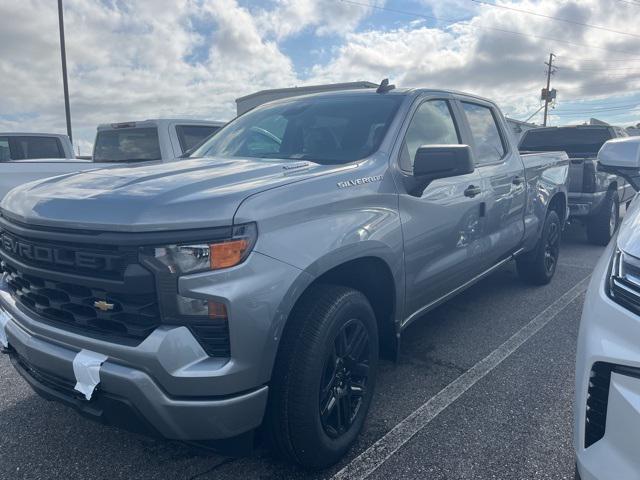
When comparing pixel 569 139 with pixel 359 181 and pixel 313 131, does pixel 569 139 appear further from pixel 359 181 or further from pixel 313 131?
pixel 359 181

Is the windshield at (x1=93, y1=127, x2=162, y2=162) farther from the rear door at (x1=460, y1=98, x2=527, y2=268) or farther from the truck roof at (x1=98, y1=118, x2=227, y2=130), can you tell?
the rear door at (x1=460, y1=98, x2=527, y2=268)

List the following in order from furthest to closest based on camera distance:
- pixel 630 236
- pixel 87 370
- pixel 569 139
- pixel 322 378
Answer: pixel 569 139 → pixel 322 378 → pixel 87 370 → pixel 630 236

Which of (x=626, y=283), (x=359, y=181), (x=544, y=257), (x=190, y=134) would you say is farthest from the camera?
(x=190, y=134)

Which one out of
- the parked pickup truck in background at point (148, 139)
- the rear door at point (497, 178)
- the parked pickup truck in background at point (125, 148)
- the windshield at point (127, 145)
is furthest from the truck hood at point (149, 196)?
the windshield at point (127, 145)

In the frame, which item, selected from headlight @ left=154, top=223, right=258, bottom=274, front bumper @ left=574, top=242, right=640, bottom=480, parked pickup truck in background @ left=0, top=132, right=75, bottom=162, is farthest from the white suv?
parked pickup truck in background @ left=0, top=132, right=75, bottom=162

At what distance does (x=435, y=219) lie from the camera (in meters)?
3.13

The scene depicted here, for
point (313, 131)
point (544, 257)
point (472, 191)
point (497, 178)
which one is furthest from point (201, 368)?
point (544, 257)

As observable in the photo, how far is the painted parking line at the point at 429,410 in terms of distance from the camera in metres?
2.44

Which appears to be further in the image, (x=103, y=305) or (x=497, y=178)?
(x=497, y=178)

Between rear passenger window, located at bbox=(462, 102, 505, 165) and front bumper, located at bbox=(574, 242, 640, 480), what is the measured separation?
7.97 feet

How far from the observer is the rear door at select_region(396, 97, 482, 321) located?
2.93 m

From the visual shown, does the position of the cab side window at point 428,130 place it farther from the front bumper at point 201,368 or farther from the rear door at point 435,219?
the front bumper at point 201,368

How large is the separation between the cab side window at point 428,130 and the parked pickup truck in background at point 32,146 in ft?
24.0

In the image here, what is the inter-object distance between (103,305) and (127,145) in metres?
5.47
